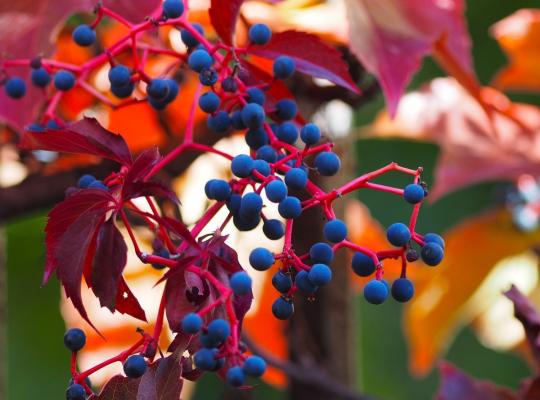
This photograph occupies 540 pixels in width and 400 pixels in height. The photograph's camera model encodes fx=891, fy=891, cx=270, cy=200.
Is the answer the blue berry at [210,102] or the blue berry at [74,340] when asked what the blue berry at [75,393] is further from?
the blue berry at [210,102]

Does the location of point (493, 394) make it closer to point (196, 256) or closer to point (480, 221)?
point (196, 256)

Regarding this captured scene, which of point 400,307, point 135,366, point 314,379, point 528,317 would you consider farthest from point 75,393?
point 400,307

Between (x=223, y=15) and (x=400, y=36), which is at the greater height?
(x=223, y=15)

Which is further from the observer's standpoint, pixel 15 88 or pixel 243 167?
pixel 15 88

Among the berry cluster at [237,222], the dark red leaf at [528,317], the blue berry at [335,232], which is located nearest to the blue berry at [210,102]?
the berry cluster at [237,222]

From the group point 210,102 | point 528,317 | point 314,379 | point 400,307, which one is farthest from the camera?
point 400,307

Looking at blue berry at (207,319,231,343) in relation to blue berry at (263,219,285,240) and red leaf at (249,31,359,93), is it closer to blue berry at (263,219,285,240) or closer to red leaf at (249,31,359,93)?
blue berry at (263,219,285,240)

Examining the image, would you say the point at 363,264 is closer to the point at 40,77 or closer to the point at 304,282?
the point at 304,282

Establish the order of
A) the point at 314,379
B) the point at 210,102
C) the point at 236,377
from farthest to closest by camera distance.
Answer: the point at 314,379 < the point at 210,102 < the point at 236,377
